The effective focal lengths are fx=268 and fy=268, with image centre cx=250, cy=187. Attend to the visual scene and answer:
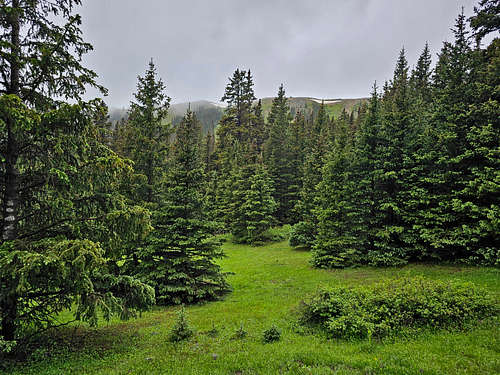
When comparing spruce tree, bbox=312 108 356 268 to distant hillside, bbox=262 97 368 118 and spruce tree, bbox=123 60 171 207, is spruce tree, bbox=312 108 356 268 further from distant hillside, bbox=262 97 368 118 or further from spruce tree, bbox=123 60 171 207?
distant hillside, bbox=262 97 368 118

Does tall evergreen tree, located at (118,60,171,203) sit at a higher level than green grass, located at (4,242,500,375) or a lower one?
higher

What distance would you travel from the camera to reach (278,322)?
33.3 feet

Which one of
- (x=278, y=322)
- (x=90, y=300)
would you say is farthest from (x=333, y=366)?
(x=90, y=300)

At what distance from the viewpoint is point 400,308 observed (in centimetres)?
852

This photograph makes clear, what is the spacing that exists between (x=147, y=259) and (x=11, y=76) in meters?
10.1

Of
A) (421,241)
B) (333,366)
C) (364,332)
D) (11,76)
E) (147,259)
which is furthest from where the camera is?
(421,241)

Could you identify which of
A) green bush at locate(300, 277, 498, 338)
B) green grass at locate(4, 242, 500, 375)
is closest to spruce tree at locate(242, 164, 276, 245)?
green grass at locate(4, 242, 500, 375)

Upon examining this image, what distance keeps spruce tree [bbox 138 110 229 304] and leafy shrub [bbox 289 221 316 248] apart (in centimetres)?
1230

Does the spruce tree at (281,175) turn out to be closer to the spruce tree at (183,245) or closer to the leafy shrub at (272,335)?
the spruce tree at (183,245)

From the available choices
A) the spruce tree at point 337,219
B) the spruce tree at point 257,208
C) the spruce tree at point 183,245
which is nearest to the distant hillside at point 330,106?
the spruce tree at point 257,208

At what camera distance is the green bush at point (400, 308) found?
8000 mm

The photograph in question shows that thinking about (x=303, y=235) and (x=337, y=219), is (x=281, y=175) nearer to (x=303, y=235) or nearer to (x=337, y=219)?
(x=303, y=235)

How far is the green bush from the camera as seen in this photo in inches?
315

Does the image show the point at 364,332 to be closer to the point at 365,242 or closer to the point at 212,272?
the point at 212,272
